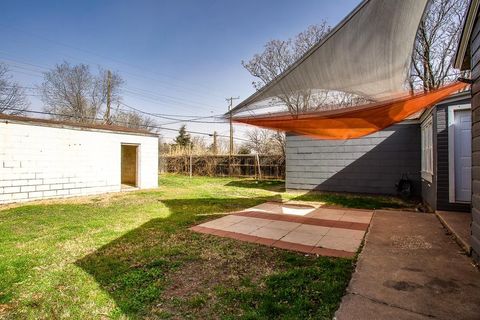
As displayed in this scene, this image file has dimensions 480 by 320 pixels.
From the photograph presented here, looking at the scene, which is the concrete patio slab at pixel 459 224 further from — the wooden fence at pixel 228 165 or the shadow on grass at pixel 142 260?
the wooden fence at pixel 228 165

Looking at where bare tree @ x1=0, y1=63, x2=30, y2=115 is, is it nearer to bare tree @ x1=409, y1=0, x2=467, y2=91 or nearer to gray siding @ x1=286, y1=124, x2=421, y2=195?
gray siding @ x1=286, y1=124, x2=421, y2=195

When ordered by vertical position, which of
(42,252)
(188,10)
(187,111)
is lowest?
(42,252)

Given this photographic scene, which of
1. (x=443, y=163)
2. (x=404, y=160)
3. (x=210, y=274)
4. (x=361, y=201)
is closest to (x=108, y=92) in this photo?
(x=361, y=201)

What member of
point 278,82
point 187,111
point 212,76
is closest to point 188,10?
point 212,76

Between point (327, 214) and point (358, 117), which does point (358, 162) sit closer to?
point (327, 214)

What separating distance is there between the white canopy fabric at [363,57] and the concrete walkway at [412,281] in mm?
1998

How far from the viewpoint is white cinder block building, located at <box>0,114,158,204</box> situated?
7051mm

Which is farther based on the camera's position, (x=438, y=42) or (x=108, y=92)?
(x=108, y=92)

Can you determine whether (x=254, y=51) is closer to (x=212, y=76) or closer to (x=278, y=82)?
(x=212, y=76)

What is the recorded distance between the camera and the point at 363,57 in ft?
10.9

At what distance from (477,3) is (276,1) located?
6.25 meters

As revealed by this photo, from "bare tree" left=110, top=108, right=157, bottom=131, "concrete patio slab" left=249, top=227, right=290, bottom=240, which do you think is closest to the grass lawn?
"concrete patio slab" left=249, top=227, right=290, bottom=240

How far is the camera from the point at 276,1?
310 inches

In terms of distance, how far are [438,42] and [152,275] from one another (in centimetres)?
1464
